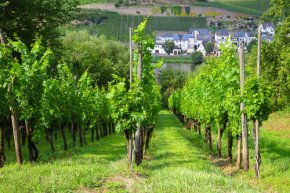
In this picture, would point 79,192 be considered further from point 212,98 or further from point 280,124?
point 280,124

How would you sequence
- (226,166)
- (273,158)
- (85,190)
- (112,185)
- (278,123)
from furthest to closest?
1. (278,123)
2. (226,166)
3. (273,158)
4. (112,185)
5. (85,190)

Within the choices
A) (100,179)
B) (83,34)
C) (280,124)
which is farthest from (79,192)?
(83,34)

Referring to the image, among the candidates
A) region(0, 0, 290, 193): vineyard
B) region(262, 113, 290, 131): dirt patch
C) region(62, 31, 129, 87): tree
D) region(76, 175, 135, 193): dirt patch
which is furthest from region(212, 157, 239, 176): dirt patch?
region(62, 31, 129, 87): tree

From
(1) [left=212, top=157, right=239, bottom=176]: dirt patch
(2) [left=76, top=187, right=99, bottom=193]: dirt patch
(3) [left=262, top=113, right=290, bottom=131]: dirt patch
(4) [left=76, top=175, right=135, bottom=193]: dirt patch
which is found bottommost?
(3) [left=262, top=113, right=290, bottom=131]: dirt patch

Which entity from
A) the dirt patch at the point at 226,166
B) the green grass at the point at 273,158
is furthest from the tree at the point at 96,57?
the dirt patch at the point at 226,166

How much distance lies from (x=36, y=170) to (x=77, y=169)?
1465 mm

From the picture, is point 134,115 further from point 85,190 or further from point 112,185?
point 85,190

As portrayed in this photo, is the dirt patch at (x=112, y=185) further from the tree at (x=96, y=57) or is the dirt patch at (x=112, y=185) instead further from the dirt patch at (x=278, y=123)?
the tree at (x=96, y=57)

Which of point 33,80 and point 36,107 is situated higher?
point 33,80

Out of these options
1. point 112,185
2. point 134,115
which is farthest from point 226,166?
point 112,185

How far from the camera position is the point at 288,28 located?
33.0m

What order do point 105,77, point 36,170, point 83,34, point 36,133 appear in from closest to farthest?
point 36,170 → point 36,133 → point 105,77 → point 83,34

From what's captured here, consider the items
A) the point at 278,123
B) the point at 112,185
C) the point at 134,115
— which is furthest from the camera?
the point at 278,123

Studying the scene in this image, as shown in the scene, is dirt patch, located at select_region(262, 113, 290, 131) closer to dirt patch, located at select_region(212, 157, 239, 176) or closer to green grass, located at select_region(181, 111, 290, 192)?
green grass, located at select_region(181, 111, 290, 192)
